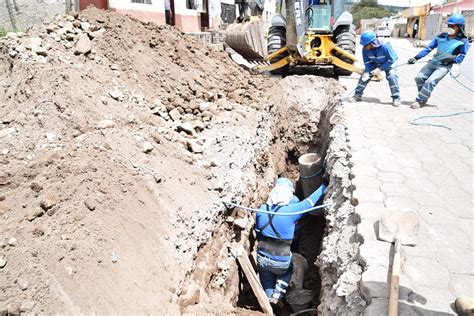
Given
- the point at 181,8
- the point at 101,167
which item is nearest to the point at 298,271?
the point at 101,167

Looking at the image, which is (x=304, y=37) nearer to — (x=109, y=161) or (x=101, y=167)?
(x=109, y=161)

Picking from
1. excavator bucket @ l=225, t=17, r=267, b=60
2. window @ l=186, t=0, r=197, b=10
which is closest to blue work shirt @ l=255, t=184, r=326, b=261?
excavator bucket @ l=225, t=17, r=267, b=60

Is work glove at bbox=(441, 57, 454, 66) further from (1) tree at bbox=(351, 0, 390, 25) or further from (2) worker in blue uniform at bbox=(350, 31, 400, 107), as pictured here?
(1) tree at bbox=(351, 0, 390, 25)

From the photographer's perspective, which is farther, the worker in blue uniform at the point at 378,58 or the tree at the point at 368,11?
the tree at the point at 368,11

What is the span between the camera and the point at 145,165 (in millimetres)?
3678

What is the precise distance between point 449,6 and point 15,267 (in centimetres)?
3767

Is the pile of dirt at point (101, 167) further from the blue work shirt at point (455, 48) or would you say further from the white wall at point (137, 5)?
the white wall at point (137, 5)

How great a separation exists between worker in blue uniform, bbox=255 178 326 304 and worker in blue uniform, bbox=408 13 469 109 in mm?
2891

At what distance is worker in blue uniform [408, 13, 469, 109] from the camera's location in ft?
18.3

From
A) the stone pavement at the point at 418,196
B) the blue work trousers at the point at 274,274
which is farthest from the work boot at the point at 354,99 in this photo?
the blue work trousers at the point at 274,274

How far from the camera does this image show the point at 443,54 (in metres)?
5.78

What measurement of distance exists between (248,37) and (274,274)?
5958mm

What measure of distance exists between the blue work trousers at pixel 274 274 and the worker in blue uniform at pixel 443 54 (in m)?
3.53

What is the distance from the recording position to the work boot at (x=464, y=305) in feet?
6.70
